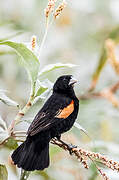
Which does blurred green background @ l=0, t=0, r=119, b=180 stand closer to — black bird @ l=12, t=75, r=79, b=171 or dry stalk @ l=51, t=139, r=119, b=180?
black bird @ l=12, t=75, r=79, b=171

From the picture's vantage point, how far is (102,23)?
5637 millimetres

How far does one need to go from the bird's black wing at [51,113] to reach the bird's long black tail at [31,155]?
0.10 meters

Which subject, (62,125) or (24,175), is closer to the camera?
(24,175)

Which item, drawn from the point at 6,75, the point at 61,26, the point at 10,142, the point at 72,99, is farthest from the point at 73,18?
the point at 10,142

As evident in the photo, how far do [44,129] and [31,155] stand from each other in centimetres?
12

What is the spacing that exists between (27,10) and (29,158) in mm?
3073

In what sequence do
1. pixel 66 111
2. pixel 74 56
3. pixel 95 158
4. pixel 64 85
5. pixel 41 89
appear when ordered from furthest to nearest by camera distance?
pixel 74 56
pixel 64 85
pixel 66 111
pixel 41 89
pixel 95 158

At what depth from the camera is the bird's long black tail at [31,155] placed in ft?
6.71

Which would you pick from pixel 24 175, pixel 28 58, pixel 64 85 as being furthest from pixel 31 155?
pixel 64 85

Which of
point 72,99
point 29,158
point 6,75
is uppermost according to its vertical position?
point 6,75

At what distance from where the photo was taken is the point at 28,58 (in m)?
2.01

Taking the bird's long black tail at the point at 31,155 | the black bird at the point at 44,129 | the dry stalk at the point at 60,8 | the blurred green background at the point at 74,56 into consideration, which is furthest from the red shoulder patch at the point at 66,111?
the blurred green background at the point at 74,56

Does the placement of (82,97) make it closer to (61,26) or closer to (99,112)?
(99,112)

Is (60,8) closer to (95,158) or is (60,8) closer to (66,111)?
(66,111)
